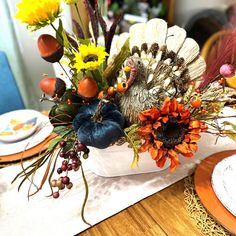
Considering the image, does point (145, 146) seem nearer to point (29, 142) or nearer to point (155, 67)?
point (155, 67)

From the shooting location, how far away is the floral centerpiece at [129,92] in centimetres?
50

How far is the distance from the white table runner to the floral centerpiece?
0.05 metres

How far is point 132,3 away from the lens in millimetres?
2312

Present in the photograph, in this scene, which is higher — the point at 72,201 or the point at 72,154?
the point at 72,154

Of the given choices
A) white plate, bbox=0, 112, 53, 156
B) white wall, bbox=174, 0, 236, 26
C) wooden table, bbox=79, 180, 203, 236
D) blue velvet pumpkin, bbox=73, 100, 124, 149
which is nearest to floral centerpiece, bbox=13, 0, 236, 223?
blue velvet pumpkin, bbox=73, 100, 124, 149

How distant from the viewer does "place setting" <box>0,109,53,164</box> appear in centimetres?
73

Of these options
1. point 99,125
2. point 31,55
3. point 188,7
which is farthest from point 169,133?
point 188,7

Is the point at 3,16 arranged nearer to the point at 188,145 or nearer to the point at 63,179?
the point at 63,179

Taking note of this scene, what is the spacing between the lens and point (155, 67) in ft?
1.91

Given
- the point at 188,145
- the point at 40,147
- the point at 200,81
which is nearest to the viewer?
the point at 188,145

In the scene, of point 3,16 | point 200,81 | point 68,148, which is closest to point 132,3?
point 3,16

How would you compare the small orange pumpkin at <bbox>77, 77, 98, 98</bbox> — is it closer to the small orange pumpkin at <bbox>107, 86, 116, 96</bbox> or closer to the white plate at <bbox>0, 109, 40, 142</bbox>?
the small orange pumpkin at <bbox>107, 86, 116, 96</bbox>

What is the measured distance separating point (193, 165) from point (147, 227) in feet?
0.78

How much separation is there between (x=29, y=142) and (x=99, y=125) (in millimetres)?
340
